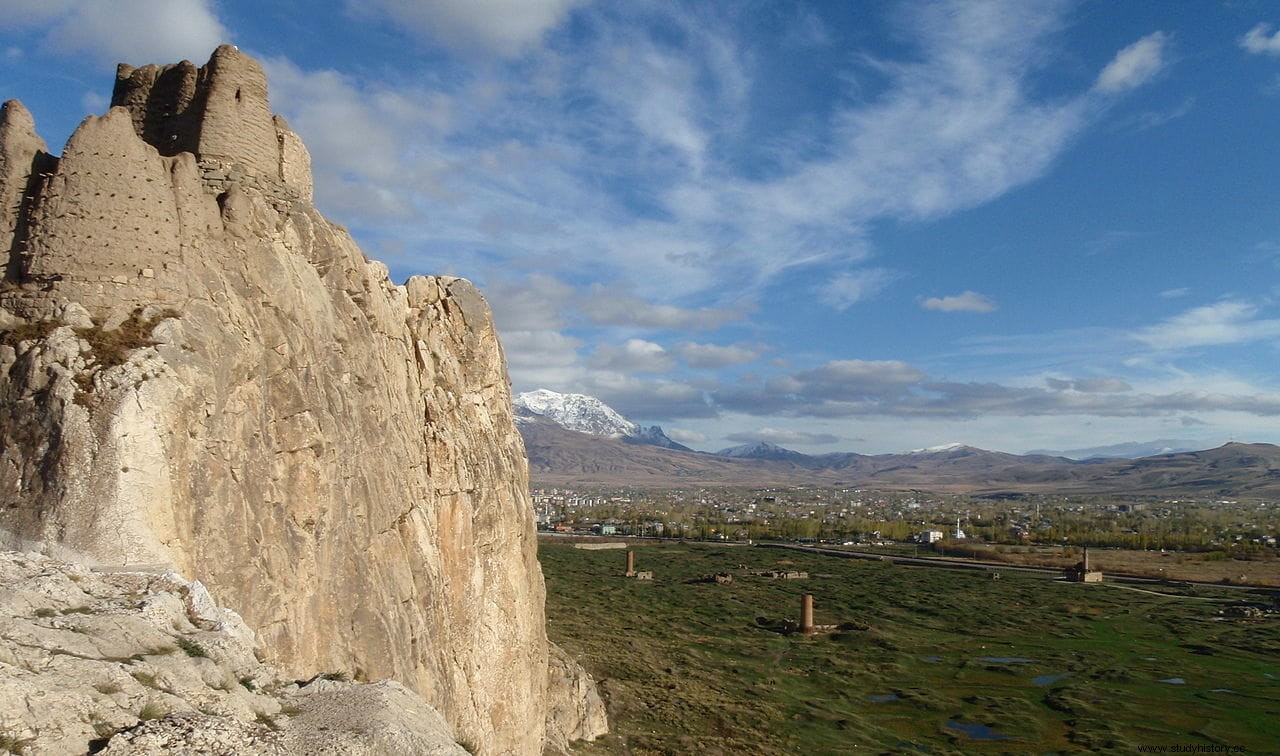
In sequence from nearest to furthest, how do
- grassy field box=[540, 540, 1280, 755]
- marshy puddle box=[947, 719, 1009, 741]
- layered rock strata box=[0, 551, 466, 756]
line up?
layered rock strata box=[0, 551, 466, 756] < grassy field box=[540, 540, 1280, 755] < marshy puddle box=[947, 719, 1009, 741]

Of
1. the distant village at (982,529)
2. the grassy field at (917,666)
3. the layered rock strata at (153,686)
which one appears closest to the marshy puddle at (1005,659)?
the grassy field at (917,666)

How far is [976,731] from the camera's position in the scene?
38.5m

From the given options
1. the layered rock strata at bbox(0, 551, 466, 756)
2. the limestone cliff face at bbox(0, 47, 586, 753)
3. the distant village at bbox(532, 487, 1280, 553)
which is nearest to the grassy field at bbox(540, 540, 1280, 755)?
the limestone cliff face at bbox(0, 47, 586, 753)

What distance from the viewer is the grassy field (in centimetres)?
3616

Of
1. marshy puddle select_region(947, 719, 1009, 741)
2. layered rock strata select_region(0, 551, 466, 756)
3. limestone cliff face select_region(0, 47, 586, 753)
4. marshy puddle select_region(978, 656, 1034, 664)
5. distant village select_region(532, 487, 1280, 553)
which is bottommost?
marshy puddle select_region(947, 719, 1009, 741)

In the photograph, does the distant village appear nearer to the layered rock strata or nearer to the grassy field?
the grassy field

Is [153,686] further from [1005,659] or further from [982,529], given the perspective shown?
[982,529]

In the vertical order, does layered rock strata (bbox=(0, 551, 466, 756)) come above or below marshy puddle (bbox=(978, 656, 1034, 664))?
above

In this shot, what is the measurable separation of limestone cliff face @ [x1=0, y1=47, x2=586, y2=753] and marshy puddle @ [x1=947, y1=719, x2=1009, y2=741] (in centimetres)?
2752

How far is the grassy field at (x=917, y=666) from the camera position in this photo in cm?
3616

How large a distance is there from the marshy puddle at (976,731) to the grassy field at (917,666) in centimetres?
13

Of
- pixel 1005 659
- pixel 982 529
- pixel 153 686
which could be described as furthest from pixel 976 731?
pixel 982 529

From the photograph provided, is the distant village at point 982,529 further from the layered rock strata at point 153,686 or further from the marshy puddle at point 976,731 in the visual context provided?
the layered rock strata at point 153,686

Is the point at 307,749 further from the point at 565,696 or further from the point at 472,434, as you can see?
the point at 565,696
